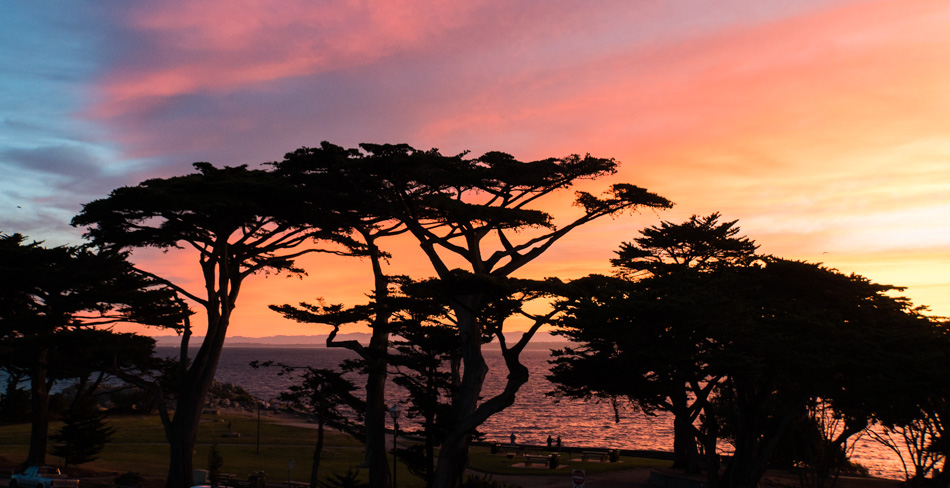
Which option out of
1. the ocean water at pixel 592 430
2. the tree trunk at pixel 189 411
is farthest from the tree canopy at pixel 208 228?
Answer: the ocean water at pixel 592 430

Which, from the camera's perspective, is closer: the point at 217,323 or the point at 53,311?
the point at 217,323

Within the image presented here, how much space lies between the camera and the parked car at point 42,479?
29.6m

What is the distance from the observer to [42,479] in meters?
29.9

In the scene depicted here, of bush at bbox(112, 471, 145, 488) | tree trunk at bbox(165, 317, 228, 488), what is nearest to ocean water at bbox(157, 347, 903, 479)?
tree trunk at bbox(165, 317, 228, 488)

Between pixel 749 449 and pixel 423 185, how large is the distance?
16710mm

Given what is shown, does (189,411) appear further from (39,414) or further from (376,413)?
(39,414)

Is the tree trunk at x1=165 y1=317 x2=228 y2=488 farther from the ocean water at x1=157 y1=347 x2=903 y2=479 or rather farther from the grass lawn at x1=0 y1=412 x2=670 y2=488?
the ocean water at x1=157 y1=347 x2=903 y2=479

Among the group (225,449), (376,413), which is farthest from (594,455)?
(225,449)

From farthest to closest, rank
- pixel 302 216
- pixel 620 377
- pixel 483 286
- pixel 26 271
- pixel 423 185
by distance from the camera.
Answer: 1. pixel 26 271
2. pixel 302 216
3. pixel 620 377
4. pixel 423 185
5. pixel 483 286

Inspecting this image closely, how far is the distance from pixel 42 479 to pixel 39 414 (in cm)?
1022

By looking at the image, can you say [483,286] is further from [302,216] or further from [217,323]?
[217,323]

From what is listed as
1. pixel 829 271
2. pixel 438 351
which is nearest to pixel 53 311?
pixel 438 351

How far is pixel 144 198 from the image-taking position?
95.8 ft

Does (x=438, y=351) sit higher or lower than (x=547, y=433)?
higher
